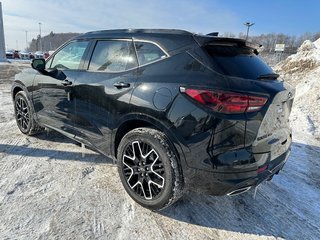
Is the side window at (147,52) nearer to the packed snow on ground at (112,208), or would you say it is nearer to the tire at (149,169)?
the tire at (149,169)

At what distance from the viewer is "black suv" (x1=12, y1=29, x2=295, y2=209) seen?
2506 mm

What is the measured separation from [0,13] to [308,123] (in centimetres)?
4069

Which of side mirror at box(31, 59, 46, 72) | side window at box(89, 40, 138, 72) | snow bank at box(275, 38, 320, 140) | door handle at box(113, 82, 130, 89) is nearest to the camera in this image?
door handle at box(113, 82, 130, 89)

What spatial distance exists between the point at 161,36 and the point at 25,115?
3321 millimetres

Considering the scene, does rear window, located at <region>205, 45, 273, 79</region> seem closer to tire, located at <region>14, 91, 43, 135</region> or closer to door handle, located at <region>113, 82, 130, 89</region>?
door handle, located at <region>113, 82, 130, 89</region>

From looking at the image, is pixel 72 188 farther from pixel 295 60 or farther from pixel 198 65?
pixel 295 60

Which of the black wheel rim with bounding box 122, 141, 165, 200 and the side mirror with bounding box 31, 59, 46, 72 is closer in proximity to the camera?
the black wheel rim with bounding box 122, 141, 165, 200

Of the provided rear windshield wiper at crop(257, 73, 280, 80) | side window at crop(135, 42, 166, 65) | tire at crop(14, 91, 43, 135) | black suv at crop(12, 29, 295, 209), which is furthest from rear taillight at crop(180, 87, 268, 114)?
tire at crop(14, 91, 43, 135)

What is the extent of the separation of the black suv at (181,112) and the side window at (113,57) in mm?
15

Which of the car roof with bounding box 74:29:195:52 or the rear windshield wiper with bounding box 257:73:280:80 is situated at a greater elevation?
the car roof with bounding box 74:29:195:52

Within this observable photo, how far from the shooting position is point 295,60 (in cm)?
1315

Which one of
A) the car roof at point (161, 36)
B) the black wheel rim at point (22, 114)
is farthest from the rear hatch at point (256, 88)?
the black wheel rim at point (22, 114)

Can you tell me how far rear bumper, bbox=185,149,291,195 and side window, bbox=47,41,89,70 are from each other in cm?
239

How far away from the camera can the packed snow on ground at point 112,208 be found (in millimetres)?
2785
